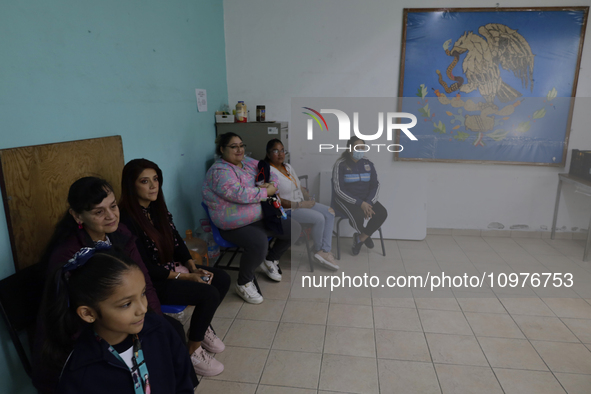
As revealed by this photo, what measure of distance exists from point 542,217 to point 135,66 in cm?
235

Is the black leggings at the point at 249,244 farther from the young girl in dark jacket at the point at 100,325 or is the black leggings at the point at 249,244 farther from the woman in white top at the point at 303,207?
the young girl in dark jacket at the point at 100,325

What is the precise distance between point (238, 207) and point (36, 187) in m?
1.18

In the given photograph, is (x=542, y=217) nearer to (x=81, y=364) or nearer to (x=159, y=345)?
(x=159, y=345)

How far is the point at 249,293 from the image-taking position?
2.36 m

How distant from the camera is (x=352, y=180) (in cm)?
180

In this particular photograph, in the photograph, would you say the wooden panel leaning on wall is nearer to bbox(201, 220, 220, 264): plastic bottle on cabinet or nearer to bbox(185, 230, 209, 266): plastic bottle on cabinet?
→ bbox(185, 230, 209, 266): plastic bottle on cabinet

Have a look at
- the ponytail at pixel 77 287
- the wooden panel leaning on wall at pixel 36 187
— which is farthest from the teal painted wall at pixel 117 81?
the ponytail at pixel 77 287

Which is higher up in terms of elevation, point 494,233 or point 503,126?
point 503,126

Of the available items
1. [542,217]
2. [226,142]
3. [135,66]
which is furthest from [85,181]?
[542,217]

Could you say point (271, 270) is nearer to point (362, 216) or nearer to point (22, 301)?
point (362, 216)

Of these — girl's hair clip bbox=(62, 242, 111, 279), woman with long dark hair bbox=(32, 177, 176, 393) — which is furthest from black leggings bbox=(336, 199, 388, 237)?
girl's hair clip bbox=(62, 242, 111, 279)

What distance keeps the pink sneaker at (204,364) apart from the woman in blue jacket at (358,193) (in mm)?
896

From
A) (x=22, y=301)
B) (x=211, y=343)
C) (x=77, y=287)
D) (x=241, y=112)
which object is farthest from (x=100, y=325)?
(x=241, y=112)

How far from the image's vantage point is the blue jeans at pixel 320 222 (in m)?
1.98
